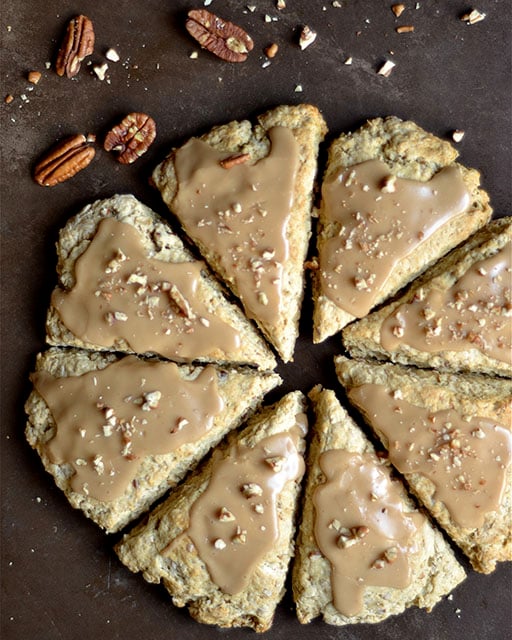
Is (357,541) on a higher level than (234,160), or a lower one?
lower

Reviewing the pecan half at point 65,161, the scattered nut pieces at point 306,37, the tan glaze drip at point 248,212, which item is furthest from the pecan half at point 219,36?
the pecan half at point 65,161

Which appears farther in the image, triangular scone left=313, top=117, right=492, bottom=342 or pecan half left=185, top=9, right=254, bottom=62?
pecan half left=185, top=9, right=254, bottom=62

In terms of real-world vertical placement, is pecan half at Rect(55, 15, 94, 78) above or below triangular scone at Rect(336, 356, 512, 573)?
above

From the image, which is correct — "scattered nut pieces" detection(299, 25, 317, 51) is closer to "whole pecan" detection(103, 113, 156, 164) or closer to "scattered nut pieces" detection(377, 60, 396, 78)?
"scattered nut pieces" detection(377, 60, 396, 78)

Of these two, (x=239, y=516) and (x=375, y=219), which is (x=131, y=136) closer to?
(x=375, y=219)

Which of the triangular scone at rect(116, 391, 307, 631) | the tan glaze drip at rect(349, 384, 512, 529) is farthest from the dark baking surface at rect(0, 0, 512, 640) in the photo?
the tan glaze drip at rect(349, 384, 512, 529)

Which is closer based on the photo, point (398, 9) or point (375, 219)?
point (375, 219)

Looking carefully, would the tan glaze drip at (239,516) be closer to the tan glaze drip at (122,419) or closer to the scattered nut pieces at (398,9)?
the tan glaze drip at (122,419)

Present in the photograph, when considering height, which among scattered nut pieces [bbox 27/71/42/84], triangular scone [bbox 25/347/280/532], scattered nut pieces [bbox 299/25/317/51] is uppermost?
scattered nut pieces [bbox 27/71/42/84]

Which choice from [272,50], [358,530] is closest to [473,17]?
[272,50]
